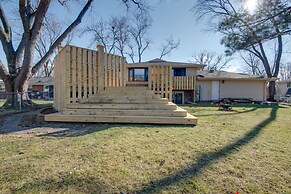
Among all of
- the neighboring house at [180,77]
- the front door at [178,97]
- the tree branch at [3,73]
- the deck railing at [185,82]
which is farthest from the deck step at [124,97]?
the front door at [178,97]

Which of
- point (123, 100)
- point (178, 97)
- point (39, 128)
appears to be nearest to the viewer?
point (39, 128)

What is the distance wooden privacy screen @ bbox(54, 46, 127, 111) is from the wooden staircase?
1.32ft

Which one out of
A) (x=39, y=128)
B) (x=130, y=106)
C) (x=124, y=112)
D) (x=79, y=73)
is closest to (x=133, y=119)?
(x=124, y=112)

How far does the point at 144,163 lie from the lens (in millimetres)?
2812

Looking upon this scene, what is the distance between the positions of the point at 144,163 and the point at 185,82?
46.8 ft

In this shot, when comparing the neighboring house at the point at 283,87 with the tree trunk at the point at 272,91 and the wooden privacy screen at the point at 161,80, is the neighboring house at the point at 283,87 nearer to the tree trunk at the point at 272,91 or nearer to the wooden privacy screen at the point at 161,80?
the tree trunk at the point at 272,91

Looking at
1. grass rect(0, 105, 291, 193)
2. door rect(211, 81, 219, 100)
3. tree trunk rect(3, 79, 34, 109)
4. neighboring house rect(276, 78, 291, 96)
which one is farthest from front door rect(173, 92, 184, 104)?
neighboring house rect(276, 78, 291, 96)

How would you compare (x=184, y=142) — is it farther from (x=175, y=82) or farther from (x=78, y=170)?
(x=175, y=82)

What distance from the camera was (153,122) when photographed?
5.58 meters

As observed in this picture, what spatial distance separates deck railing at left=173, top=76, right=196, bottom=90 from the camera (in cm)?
1636

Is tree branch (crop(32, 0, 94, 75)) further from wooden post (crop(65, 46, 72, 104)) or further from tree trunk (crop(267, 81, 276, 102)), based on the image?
tree trunk (crop(267, 81, 276, 102))

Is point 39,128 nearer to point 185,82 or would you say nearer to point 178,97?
point 185,82

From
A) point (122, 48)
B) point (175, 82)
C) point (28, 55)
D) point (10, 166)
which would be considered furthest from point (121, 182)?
point (122, 48)

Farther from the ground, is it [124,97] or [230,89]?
[230,89]
